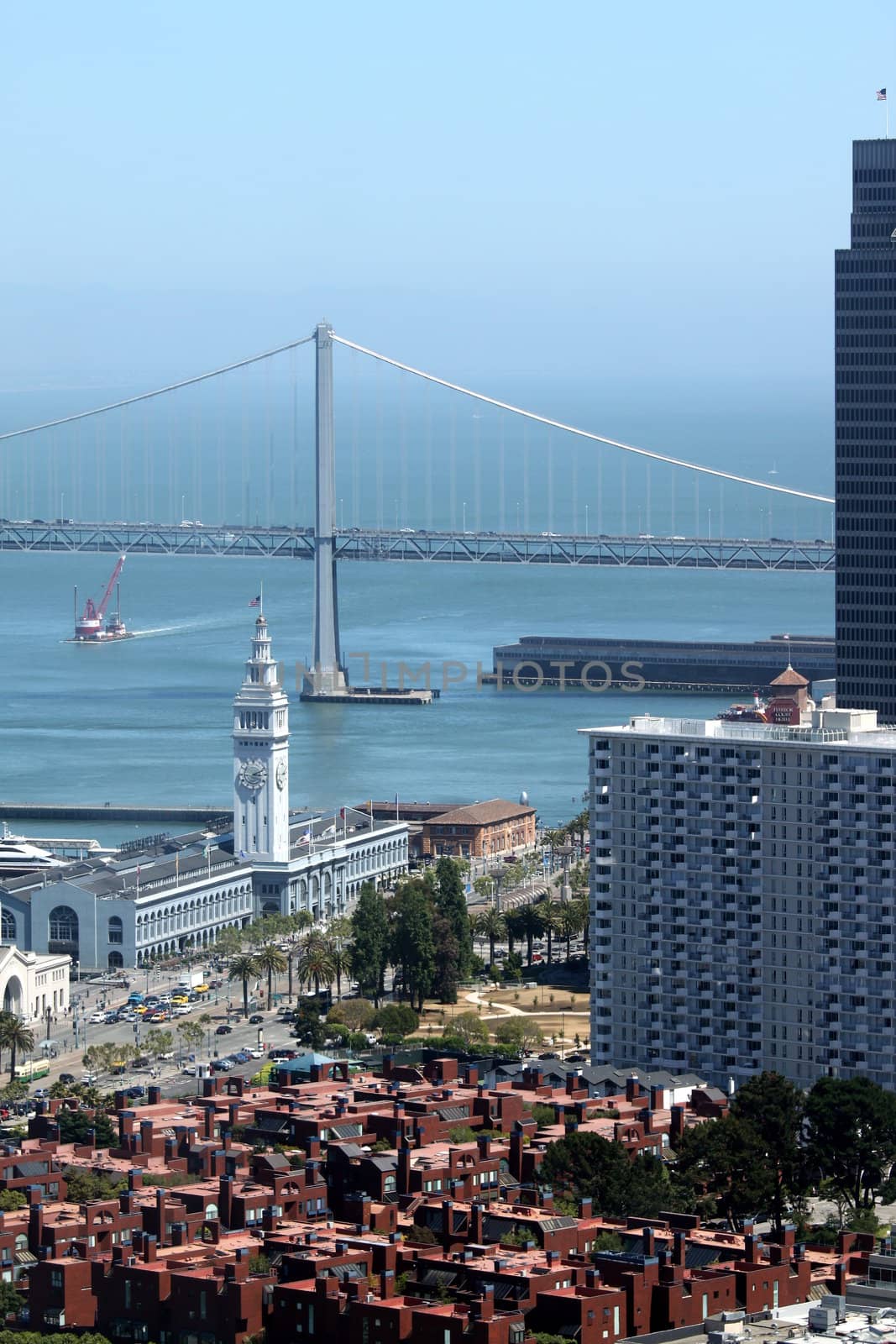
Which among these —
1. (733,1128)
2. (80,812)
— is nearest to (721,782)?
(733,1128)

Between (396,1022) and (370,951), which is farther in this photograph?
(370,951)

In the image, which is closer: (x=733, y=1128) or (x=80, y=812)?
(x=733, y=1128)

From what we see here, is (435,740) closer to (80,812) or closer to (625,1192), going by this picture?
(80,812)

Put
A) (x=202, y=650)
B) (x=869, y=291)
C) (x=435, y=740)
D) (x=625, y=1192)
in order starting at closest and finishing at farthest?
(x=625, y=1192) < (x=869, y=291) < (x=435, y=740) < (x=202, y=650)

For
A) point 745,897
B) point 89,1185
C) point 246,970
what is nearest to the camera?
point 89,1185

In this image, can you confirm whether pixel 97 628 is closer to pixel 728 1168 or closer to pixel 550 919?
pixel 550 919

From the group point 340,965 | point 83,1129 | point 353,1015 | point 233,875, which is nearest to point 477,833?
point 233,875

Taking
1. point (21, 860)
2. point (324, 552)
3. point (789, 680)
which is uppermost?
point (324, 552)
